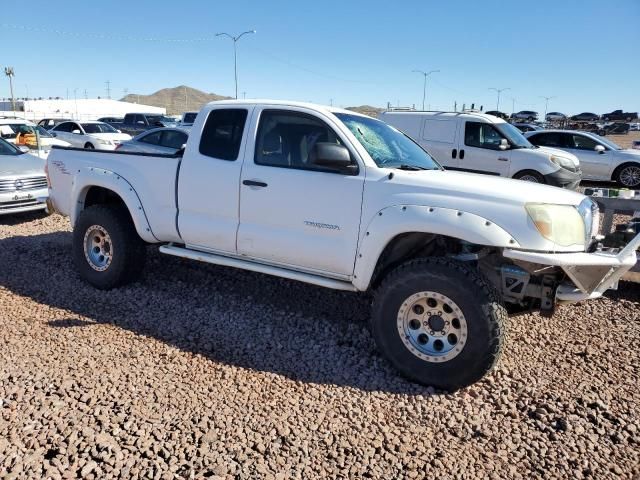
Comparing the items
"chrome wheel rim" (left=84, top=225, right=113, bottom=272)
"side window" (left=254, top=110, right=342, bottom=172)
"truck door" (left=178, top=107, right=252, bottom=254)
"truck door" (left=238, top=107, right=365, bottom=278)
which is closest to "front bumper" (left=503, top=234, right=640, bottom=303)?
"truck door" (left=238, top=107, right=365, bottom=278)

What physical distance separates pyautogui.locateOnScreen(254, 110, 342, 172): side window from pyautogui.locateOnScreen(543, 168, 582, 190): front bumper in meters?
8.42

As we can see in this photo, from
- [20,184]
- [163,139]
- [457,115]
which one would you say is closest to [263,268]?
[20,184]

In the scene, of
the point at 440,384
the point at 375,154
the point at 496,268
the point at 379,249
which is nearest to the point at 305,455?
the point at 440,384

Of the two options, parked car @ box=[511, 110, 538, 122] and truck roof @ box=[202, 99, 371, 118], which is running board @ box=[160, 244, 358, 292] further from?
parked car @ box=[511, 110, 538, 122]

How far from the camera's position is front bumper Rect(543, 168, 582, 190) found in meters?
11.1

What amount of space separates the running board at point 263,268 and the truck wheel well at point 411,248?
286 mm

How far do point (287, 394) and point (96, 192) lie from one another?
3.47 m

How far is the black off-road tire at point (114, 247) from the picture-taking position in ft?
16.9

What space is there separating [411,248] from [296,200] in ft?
3.28

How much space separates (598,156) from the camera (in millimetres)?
14375

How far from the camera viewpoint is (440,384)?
3.62m

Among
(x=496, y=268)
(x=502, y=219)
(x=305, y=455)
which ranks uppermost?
(x=502, y=219)

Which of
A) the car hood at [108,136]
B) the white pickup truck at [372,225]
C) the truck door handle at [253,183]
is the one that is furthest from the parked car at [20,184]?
the car hood at [108,136]

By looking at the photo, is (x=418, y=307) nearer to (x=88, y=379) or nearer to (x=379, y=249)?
(x=379, y=249)
